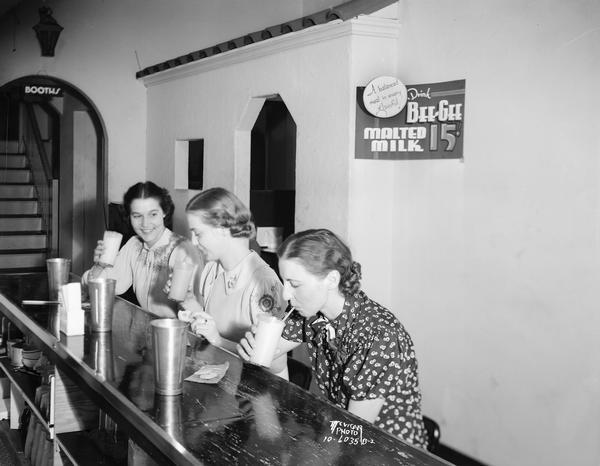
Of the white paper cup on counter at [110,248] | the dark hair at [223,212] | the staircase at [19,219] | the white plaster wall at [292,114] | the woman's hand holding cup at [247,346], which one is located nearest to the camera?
the woman's hand holding cup at [247,346]

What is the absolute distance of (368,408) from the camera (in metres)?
2.54

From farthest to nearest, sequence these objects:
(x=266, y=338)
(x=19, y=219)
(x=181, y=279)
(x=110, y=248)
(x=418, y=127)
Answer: (x=19, y=219) < (x=418, y=127) < (x=110, y=248) < (x=181, y=279) < (x=266, y=338)

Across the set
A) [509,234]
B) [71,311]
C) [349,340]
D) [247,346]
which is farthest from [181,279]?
[509,234]

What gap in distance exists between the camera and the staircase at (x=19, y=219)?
10703mm

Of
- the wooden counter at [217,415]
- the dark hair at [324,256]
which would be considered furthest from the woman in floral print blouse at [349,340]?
the wooden counter at [217,415]

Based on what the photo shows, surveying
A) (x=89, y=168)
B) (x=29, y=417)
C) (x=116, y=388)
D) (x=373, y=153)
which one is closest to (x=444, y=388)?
(x=373, y=153)

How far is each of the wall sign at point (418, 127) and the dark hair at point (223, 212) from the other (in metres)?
1.57

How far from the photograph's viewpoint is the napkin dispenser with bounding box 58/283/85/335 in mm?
3273

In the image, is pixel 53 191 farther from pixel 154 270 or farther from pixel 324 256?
pixel 324 256

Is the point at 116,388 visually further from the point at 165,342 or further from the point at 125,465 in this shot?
the point at 125,465

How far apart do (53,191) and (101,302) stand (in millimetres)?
7777

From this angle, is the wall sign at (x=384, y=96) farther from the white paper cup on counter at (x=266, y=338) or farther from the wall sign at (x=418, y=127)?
the white paper cup on counter at (x=266, y=338)

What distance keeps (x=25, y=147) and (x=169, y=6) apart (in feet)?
17.0

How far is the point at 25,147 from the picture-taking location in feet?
41.2
